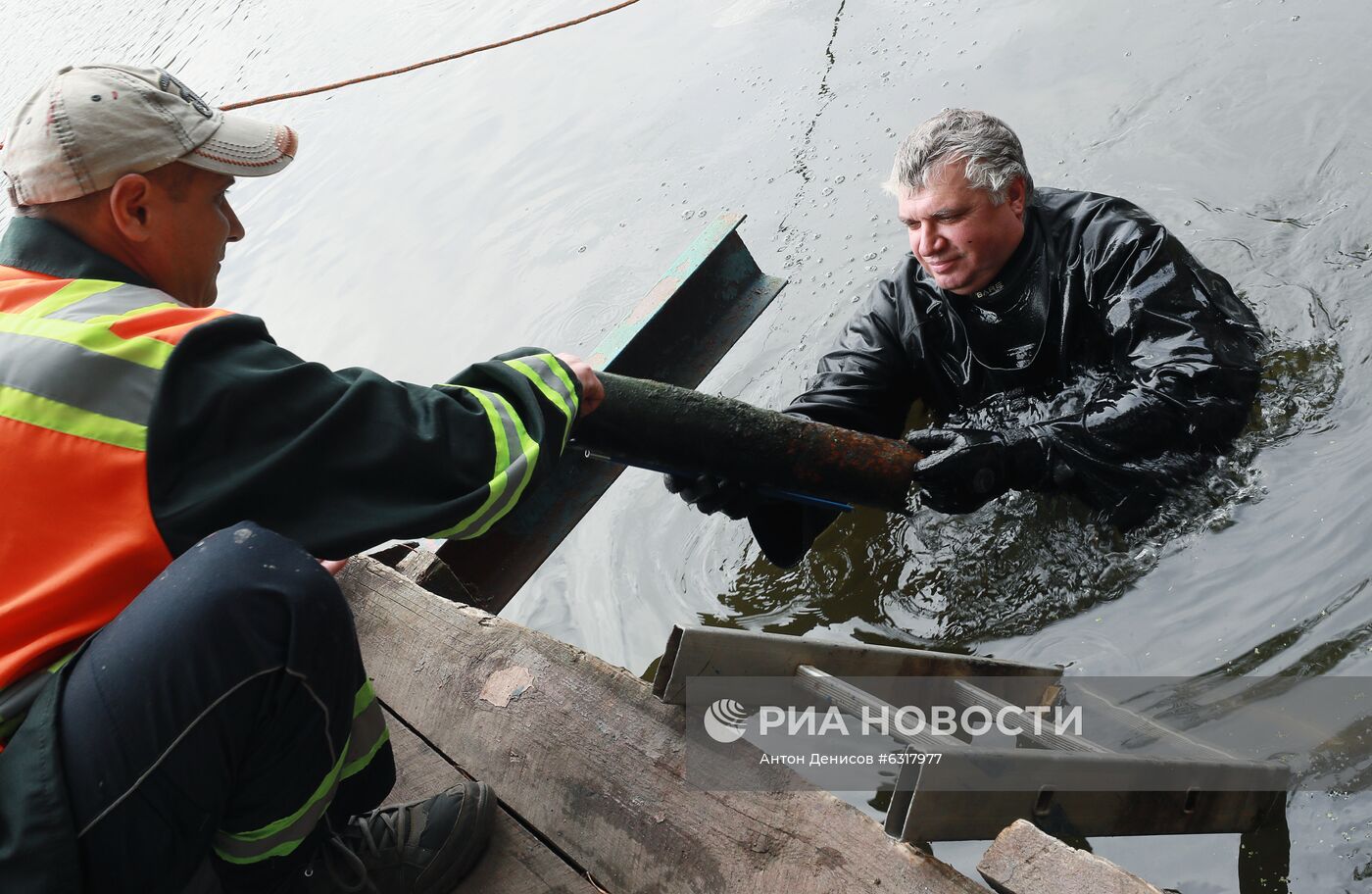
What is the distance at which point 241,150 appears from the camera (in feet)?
6.42

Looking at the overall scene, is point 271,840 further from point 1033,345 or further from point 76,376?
point 1033,345

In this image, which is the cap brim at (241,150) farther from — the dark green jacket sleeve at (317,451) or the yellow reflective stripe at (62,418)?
the yellow reflective stripe at (62,418)

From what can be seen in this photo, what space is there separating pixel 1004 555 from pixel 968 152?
3.90 ft

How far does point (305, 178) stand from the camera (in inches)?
300

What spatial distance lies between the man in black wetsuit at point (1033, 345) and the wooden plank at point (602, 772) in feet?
2.08

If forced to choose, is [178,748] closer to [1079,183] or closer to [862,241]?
[862,241]

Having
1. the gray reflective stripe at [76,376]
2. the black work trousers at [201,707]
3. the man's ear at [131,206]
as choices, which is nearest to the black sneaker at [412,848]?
the black work trousers at [201,707]

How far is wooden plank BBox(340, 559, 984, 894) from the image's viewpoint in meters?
1.75

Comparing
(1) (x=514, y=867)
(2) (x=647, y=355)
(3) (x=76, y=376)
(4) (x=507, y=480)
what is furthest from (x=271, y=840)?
(2) (x=647, y=355)

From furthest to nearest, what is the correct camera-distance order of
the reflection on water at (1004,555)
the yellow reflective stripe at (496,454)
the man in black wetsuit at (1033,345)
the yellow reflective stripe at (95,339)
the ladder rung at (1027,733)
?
the reflection on water at (1004,555)
the man in black wetsuit at (1033,345)
the ladder rung at (1027,733)
the yellow reflective stripe at (496,454)
the yellow reflective stripe at (95,339)

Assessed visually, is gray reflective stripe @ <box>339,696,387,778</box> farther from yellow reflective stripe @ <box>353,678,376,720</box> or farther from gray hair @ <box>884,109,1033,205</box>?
gray hair @ <box>884,109,1033,205</box>

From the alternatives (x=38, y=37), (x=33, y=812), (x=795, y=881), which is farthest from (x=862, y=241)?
(x=38, y=37)

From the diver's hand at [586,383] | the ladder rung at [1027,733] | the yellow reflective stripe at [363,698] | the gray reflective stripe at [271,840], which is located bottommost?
the ladder rung at [1027,733]

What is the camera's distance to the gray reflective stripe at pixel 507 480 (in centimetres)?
188
